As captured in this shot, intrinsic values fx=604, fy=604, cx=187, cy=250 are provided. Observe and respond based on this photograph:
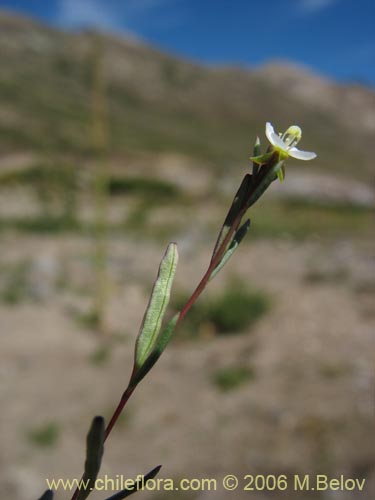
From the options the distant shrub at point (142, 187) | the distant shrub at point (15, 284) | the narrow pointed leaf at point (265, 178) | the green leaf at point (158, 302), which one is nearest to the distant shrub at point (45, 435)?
the distant shrub at point (15, 284)

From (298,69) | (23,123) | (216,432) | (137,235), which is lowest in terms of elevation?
(216,432)

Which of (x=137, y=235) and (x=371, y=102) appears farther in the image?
(x=371, y=102)

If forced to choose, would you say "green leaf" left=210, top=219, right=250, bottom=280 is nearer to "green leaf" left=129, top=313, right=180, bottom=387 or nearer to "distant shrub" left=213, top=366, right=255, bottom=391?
"green leaf" left=129, top=313, right=180, bottom=387

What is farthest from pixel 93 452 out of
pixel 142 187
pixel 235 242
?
pixel 142 187

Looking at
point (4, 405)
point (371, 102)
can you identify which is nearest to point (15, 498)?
point (4, 405)

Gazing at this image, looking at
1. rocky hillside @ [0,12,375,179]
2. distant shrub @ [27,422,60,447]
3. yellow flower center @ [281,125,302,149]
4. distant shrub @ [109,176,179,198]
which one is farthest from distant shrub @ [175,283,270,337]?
rocky hillside @ [0,12,375,179]

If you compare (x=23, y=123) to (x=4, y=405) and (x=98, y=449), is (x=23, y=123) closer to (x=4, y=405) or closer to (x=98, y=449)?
(x=4, y=405)

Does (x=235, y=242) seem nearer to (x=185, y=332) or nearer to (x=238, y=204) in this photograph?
(x=238, y=204)
